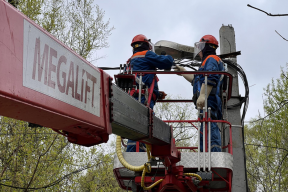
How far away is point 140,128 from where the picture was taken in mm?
3635

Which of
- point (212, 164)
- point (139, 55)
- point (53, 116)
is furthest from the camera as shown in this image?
point (139, 55)

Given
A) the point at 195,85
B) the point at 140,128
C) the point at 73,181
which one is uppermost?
the point at 195,85

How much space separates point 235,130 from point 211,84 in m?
1.54

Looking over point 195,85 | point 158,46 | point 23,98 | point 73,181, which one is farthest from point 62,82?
point 73,181

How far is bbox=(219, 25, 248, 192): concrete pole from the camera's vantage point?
22.3 ft

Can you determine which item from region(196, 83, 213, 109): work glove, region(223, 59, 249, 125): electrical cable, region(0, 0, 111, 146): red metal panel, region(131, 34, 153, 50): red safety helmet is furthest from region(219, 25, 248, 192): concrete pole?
region(0, 0, 111, 146): red metal panel

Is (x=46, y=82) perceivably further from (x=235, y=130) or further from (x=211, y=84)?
(x=235, y=130)

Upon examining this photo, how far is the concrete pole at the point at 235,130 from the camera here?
22.3 ft

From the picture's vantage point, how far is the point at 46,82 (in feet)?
7.48

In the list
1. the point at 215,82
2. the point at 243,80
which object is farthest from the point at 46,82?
the point at 243,80

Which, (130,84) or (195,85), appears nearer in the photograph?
(130,84)

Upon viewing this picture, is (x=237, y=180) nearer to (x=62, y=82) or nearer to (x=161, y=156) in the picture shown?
(x=161, y=156)

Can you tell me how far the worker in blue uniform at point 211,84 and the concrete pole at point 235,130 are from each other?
686 mm

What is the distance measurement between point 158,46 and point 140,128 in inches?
197
